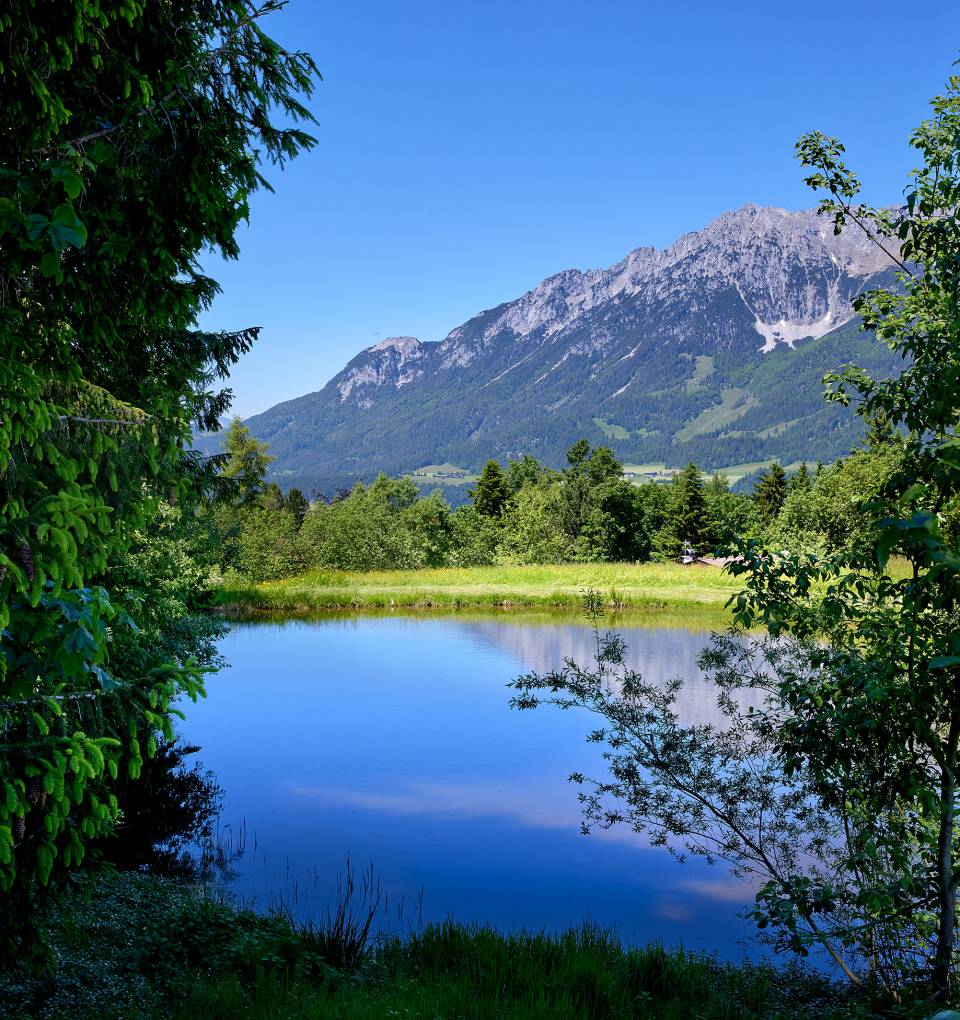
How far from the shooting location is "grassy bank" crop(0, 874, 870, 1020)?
5.75 metres

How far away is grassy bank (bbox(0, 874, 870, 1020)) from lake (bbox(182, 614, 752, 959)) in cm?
134

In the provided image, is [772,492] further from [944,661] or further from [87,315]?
[944,661]

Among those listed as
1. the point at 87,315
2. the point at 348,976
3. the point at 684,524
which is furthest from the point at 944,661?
the point at 684,524

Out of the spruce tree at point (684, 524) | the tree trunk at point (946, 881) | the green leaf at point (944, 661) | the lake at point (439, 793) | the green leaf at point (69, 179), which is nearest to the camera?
the green leaf at point (944, 661)

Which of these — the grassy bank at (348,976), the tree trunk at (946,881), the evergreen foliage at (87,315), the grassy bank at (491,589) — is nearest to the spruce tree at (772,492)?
the grassy bank at (491,589)

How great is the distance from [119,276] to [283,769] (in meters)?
12.1

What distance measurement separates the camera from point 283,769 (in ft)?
51.7

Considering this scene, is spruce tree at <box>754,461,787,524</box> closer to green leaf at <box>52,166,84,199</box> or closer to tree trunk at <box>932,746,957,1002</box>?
tree trunk at <box>932,746,957,1002</box>

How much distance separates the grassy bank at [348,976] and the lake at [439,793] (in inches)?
52.8

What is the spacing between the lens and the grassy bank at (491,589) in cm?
3778

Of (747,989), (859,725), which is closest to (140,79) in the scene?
(859,725)

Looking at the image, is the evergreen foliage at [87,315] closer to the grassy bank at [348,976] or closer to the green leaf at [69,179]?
the green leaf at [69,179]

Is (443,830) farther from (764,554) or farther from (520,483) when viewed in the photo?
(520,483)

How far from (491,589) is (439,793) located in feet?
85.2
